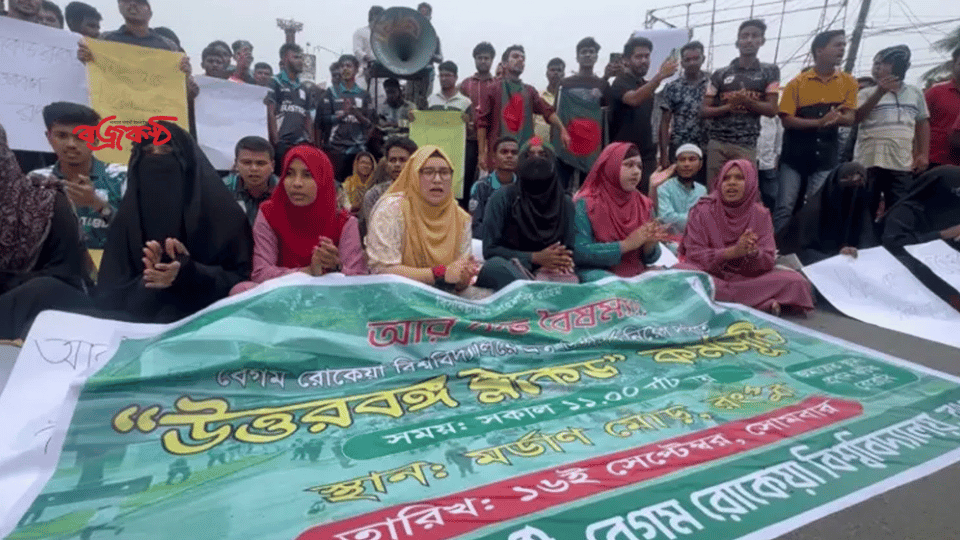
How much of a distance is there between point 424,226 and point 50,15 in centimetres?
316

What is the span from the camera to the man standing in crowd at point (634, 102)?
15.2ft

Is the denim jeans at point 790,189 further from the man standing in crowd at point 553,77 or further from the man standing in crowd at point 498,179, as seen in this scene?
the man standing in crowd at point 553,77

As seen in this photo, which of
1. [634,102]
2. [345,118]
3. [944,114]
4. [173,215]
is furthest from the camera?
[345,118]

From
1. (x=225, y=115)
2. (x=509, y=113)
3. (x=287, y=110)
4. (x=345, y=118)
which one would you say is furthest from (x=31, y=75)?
(x=509, y=113)

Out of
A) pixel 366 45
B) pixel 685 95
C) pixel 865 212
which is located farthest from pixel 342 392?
pixel 366 45

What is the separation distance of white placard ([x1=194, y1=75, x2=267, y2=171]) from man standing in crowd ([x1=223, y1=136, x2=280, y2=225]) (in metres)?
1.10

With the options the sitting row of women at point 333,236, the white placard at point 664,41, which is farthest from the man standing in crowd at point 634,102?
the sitting row of women at point 333,236

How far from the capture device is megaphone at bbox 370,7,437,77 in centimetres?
535

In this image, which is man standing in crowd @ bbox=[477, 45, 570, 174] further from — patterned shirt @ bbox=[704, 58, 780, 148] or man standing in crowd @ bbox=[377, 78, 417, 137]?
patterned shirt @ bbox=[704, 58, 780, 148]

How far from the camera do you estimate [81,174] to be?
2.78m

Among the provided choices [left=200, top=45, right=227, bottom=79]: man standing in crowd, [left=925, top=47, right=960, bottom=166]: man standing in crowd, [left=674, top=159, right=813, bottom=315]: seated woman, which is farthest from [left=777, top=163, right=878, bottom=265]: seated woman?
[left=200, top=45, right=227, bottom=79]: man standing in crowd

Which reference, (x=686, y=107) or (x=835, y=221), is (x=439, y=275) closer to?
(x=835, y=221)

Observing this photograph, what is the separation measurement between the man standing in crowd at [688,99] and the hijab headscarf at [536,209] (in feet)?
7.06

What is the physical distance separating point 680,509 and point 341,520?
0.77 metres
